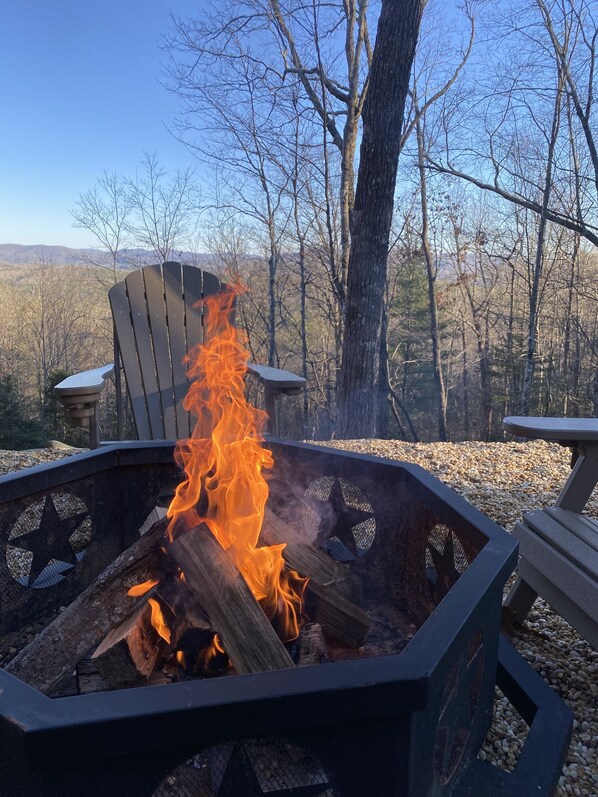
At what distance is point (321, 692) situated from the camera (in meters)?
0.61

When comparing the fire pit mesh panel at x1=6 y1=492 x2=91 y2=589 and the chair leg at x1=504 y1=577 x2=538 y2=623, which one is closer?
the fire pit mesh panel at x1=6 y1=492 x2=91 y2=589

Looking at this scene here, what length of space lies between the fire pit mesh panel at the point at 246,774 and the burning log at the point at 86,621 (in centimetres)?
31

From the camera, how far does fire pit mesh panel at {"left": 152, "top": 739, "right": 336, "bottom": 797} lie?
2.16ft

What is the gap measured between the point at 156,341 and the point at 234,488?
1617mm

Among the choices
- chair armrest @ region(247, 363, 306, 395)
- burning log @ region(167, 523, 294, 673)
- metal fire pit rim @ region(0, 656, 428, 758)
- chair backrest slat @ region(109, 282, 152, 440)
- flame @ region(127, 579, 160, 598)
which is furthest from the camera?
chair backrest slat @ region(109, 282, 152, 440)

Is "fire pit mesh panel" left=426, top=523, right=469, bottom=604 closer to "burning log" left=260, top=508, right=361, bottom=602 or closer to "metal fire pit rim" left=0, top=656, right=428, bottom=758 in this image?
"burning log" left=260, top=508, right=361, bottom=602

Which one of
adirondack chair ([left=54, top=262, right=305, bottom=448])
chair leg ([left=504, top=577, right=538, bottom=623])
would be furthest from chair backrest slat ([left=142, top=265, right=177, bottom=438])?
chair leg ([left=504, top=577, right=538, bottom=623])

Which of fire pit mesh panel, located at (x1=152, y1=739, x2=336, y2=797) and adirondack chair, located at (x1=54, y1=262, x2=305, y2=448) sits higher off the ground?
adirondack chair, located at (x1=54, y1=262, x2=305, y2=448)

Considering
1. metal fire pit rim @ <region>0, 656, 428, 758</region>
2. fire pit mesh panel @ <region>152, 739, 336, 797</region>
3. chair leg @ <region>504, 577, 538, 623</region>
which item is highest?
metal fire pit rim @ <region>0, 656, 428, 758</region>

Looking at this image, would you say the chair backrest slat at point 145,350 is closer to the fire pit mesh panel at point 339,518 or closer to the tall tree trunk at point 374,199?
the fire pit mesh panel at point 339,518

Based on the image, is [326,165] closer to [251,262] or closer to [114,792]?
[251,262]

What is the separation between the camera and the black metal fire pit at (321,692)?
0.59 metres

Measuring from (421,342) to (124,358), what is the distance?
15.9 meters

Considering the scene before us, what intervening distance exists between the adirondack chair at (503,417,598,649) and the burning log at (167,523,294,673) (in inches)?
30.6
